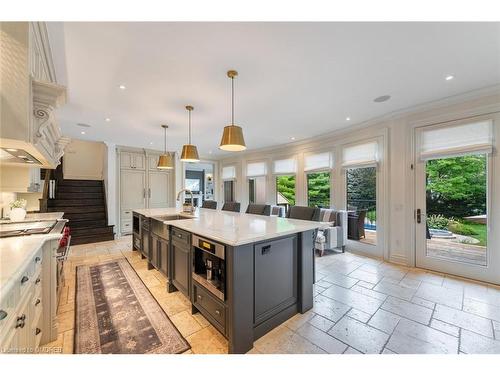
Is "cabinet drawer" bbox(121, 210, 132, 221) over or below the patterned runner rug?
over

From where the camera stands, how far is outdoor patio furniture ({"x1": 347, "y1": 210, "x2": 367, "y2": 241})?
14.6ft

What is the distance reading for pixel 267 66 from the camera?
7.40 ft

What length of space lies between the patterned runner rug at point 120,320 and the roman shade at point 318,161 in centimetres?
445

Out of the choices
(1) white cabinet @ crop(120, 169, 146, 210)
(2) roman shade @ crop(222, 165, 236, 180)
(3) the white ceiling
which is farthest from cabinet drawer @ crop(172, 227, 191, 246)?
(2) roman shade @ crop(222, 165, 236, 180)

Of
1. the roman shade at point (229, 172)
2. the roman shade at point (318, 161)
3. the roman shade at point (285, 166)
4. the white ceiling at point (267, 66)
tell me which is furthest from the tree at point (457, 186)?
the roman shade at point (229, 172)

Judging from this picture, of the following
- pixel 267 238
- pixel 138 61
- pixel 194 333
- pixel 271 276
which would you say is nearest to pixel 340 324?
pixel 271 276

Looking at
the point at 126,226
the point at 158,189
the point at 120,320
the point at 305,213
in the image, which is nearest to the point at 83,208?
the point at 126,226

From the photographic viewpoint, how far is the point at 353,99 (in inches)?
123

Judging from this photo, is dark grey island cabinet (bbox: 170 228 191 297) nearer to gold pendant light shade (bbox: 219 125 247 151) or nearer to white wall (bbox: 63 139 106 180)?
gold pendant light shade (bbox: 219 125 247 151)

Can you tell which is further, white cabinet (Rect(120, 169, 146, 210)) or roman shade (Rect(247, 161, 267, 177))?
roman shade (Rect(247, 161, 267, 177))

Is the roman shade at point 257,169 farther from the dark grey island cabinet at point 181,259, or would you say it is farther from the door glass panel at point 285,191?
the dark grey island cabinet at point 181,259

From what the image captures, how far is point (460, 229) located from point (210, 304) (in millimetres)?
3944

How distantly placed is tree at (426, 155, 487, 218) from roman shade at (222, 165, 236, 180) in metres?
5.85

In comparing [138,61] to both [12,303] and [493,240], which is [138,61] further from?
[493,240]
